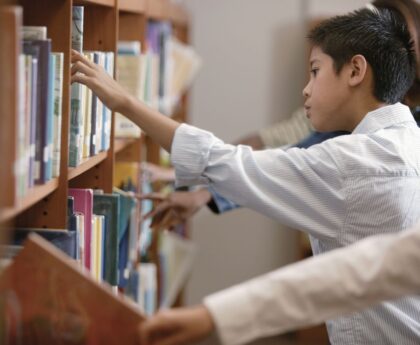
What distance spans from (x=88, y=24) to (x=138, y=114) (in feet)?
1.95

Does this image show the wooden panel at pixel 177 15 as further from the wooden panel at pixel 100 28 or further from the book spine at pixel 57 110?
the book spine at pixel 57 110

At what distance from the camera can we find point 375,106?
194 centimetres

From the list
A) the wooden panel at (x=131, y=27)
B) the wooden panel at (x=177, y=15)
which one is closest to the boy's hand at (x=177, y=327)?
the wooden panel at (x=131, y=27)

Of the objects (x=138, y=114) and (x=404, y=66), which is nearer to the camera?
(x=138, y=114)

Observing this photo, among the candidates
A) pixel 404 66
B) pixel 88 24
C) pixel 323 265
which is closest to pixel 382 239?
pixel 323 265

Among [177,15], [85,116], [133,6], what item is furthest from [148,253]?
[85,116]

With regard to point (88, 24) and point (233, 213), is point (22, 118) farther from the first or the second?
point (233, 213)

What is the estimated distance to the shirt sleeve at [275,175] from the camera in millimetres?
1745

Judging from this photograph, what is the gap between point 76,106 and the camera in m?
1.86

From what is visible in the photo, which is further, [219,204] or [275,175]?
[219,204]

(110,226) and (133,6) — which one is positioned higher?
(133,6)

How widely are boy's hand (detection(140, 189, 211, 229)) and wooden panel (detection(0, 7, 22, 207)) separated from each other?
123cm

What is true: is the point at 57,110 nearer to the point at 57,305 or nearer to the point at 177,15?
the point at 57,305

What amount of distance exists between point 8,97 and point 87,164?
772 millimetres
